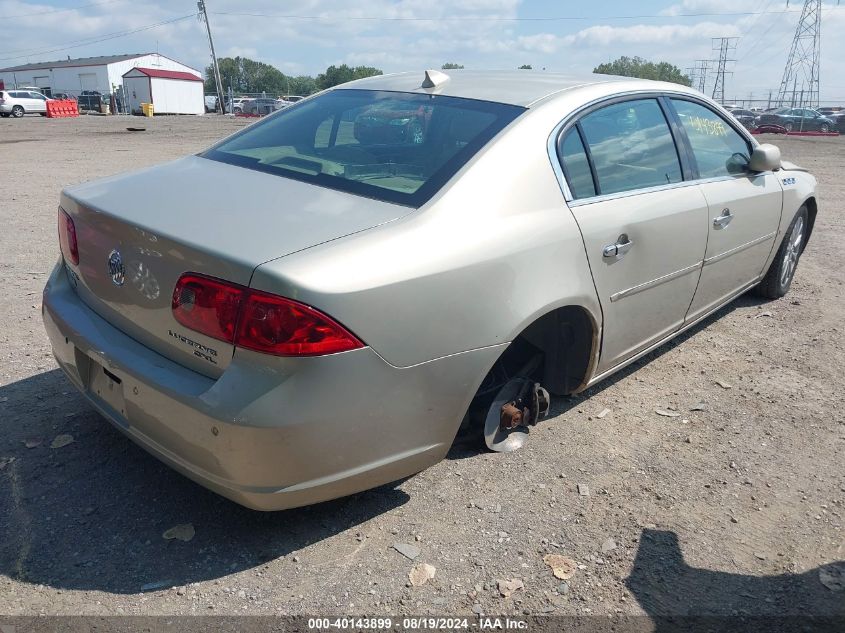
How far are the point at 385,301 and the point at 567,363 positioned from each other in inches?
55.2

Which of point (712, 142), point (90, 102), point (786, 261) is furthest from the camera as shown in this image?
point (90, 102)

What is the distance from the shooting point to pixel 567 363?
3.41m

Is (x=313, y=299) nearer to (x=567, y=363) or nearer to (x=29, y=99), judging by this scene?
(x=567, y=363)

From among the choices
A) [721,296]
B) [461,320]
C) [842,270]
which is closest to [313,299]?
[461,320]

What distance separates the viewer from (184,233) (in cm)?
238

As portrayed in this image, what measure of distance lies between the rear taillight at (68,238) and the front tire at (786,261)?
4.65 meters

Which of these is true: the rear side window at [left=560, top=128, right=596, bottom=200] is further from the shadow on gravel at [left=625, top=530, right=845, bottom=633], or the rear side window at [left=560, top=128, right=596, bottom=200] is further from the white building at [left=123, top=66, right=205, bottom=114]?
the white building at [left=123, top=66, right=205, bottom=114]

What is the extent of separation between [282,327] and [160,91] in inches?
2667

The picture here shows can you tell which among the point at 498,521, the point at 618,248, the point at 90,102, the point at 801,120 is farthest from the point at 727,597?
the point at 90,102

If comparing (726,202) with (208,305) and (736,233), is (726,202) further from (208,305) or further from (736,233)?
(208,305)

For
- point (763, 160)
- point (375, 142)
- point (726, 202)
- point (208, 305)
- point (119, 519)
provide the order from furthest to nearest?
point (763, 160)
point (726, 202)
point (375, 142)
point (119, 519)
point (208, 305)

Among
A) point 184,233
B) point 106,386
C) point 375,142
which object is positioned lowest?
point 106,386

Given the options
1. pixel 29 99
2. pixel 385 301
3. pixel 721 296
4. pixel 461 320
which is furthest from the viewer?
pixel 29 99

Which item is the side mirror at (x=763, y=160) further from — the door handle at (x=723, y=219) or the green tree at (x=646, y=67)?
the green tree at (x=646, y=67)
